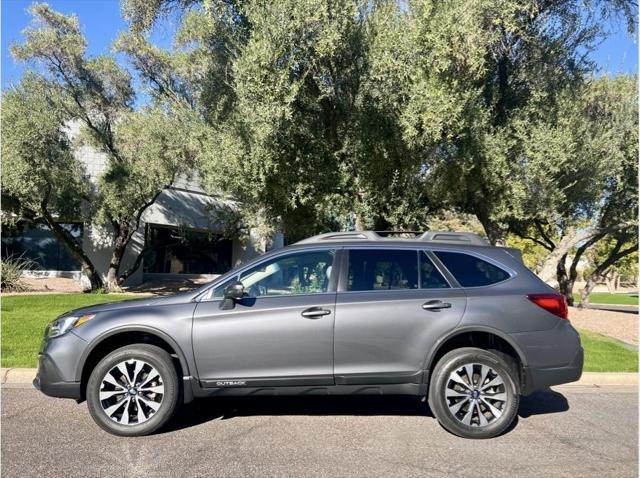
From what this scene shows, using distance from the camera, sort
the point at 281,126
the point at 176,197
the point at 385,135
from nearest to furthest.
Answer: the point at 281,126
the point at 385,135
the point at 176,197

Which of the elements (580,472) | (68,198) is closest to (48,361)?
(580,472)

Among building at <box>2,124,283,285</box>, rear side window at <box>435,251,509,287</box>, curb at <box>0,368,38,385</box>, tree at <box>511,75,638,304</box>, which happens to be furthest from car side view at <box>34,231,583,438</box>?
building at <box>2,124,283,285</box>

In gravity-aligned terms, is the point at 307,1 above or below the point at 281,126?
above

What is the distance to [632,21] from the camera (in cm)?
1148

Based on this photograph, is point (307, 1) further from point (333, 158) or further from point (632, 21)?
point (632, 21)

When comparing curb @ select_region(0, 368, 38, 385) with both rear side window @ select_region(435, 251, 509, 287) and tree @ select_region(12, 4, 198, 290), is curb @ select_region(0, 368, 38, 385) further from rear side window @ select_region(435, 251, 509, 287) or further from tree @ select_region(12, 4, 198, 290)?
tree @ select_region(12, 4, 198, 290)

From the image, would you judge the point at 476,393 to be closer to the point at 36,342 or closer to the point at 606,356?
the point at 606,356

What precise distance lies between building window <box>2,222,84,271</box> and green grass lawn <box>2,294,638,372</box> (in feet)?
33.6

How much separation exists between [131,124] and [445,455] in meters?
16.6

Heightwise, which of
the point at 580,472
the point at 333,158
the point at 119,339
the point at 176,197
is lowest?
the point at 580,472

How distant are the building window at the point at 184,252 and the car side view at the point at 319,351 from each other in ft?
64.6

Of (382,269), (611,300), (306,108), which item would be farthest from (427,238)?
(611,300)

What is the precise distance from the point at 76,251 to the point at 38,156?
5009mm

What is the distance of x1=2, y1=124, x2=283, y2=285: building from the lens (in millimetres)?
23344
